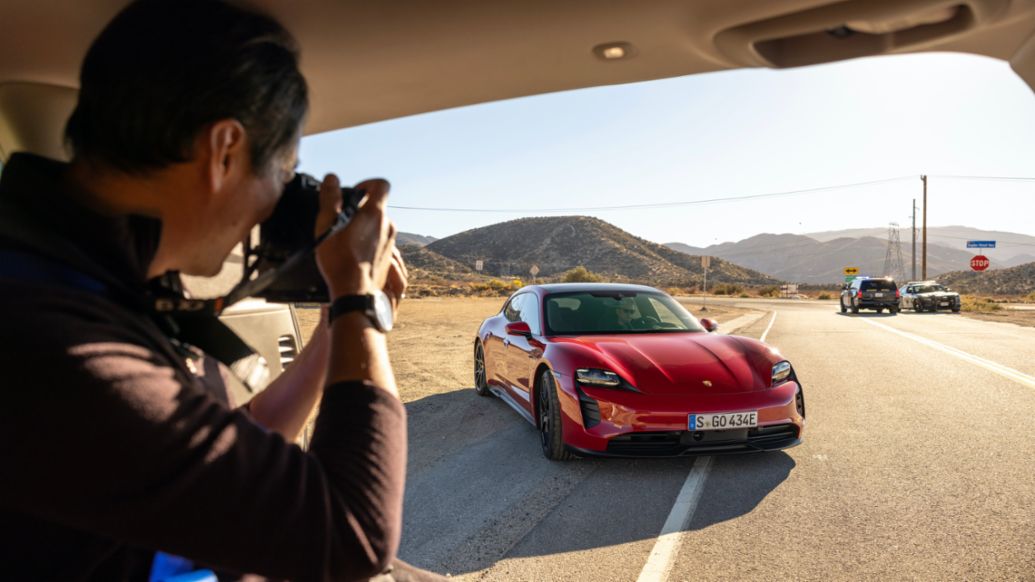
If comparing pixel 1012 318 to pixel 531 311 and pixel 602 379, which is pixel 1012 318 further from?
pixel 602 379

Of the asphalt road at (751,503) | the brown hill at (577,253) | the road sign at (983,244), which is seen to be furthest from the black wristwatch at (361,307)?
the brown hill at (577,253)

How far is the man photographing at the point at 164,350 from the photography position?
88cm

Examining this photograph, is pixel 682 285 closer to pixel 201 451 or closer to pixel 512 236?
pixel 512 236

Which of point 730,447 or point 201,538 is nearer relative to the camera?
point 201,538

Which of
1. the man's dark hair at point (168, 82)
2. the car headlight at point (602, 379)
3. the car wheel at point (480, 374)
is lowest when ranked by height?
the car wheel at point (480, 374)

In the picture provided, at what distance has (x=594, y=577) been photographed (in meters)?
3.28

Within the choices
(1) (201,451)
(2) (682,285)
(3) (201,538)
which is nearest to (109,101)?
(1) (201,451)

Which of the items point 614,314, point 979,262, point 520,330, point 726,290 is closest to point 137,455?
point 520,330

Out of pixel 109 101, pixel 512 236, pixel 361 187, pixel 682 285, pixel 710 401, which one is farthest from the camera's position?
pixel 512 236

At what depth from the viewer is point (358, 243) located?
121 centimetres

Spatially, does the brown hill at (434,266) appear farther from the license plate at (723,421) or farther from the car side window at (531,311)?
the license plate at (723,421)

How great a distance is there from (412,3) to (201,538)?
1.44 metres

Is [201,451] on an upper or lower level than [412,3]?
lower

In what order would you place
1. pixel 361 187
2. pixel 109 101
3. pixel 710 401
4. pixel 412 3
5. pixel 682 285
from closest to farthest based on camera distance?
pixel 109 101, pixel 361 187, pixel 412 3, pixel 710 401, pixel 682 285
